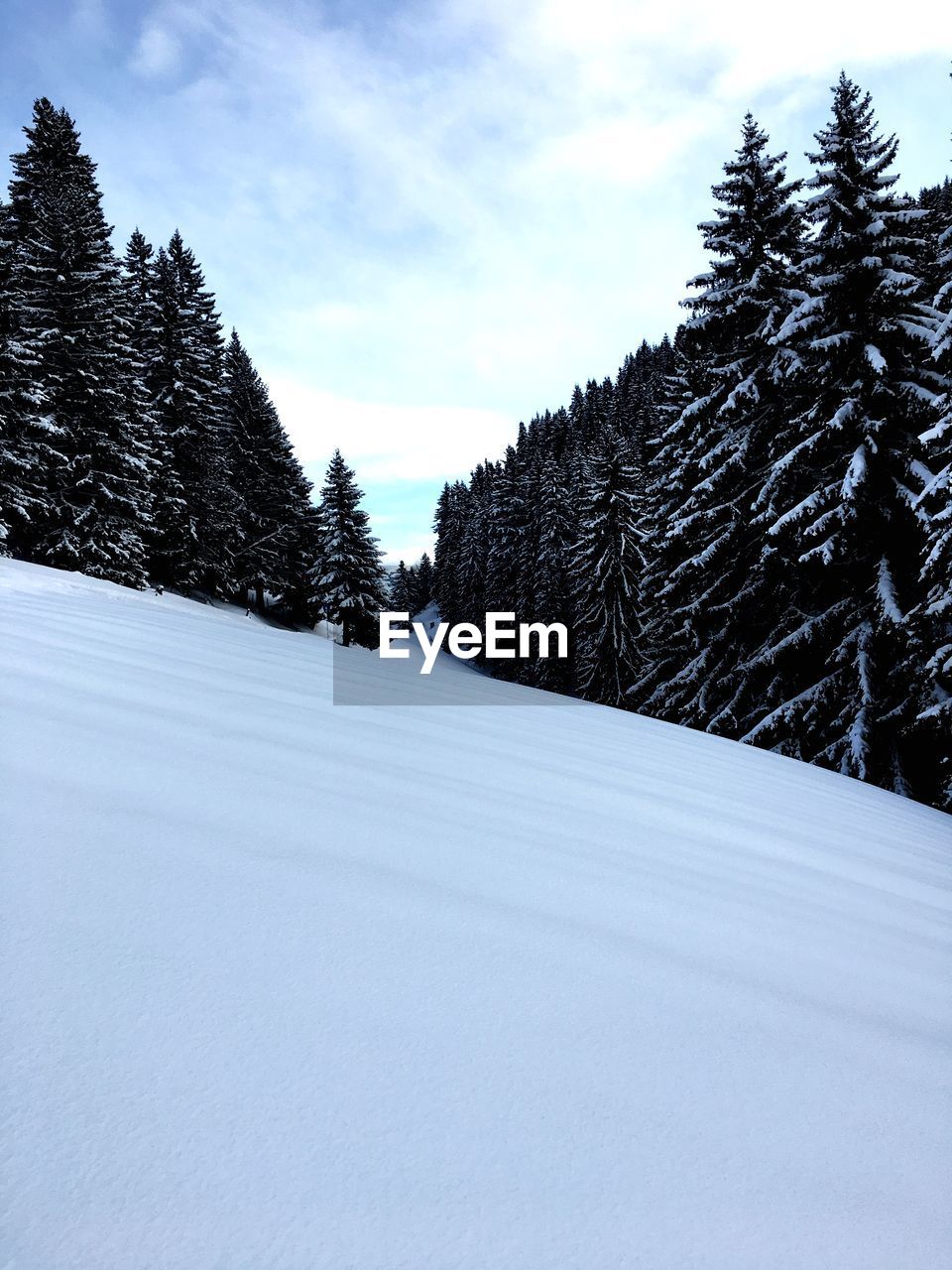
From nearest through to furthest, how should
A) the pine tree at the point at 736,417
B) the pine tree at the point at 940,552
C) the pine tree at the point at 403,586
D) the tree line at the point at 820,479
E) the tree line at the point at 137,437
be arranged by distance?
the pine tree at the point at 940,552 → the tree line at the point at 820,479 → the pine tree at the point at 736,417 → the tree line at the point at 137,437 → the pine tree at the point at 403,586

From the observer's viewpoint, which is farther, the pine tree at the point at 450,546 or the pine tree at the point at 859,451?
the pine tree at the point at 450,546

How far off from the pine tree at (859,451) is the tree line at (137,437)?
17.5 meters

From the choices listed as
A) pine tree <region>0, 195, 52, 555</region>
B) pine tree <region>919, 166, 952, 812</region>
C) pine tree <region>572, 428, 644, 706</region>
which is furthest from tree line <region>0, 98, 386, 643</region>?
pine tree <region>919, 166, 952, 812</region>

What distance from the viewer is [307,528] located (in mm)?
37125

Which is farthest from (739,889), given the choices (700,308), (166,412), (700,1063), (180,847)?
(166,412)

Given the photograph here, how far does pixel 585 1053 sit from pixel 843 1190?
469 millimetres

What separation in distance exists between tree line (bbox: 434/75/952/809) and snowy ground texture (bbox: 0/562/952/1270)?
25.9 feet

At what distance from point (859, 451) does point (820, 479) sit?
5.47ft

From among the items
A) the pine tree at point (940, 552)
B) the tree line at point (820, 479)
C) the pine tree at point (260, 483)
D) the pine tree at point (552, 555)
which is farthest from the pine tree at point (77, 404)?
the pine tree at point (552, 555)

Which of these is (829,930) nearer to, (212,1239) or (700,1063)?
(700,1063)

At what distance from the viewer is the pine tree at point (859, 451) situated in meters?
9.62

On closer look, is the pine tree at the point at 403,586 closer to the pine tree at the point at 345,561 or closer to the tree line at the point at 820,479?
the pine tree at the point at 345,561

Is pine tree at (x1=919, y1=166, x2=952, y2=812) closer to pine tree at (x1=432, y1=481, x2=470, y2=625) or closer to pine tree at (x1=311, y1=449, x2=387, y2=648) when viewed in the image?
pine tree at (x1=311, y1=449, x2=387, y2=648)

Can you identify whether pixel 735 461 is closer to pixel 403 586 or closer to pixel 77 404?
pixel 77 404
